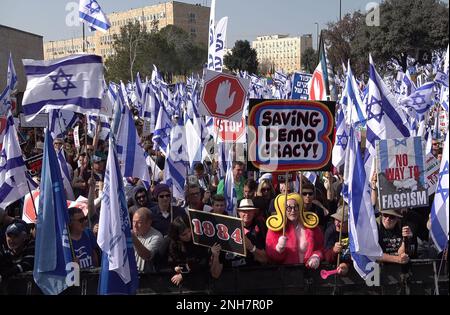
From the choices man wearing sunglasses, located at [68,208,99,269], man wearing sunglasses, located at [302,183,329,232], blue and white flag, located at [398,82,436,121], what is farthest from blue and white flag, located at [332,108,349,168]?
man wearing sunglasses, located at [68,208,99,269]

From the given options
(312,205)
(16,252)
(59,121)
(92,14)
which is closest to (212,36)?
(92,14)

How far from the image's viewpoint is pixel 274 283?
534 cm

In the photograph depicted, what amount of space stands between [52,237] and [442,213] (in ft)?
11.1

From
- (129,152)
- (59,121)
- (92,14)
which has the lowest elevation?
(129,152)

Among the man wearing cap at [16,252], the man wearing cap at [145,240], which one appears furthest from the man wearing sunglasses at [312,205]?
the man wearing cap at [16,252]

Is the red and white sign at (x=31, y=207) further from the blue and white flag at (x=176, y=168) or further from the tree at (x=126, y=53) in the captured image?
the tree at (x=126, y=53)

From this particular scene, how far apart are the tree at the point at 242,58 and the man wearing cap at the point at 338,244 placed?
250ft

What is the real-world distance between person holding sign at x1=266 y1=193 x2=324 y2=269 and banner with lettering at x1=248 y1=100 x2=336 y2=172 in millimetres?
465

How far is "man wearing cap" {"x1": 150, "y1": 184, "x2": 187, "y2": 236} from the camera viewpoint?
265 inches

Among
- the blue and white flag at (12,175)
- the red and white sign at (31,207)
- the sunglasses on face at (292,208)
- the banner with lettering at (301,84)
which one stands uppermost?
the banner with lettering at (301,84)

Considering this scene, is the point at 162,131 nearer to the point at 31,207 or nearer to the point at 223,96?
the point at 223,96

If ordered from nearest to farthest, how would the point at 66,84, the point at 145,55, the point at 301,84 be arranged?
the point at 66,84 < the point at 301,84 < the point at 145,55

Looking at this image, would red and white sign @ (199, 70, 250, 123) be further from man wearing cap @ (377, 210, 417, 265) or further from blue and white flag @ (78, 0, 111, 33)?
man wearing cap @ (377, 210, 417, 265)

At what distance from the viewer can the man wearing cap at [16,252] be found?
5.30m
